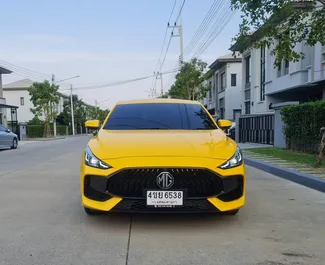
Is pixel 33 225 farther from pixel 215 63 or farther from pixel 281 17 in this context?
pixel 215 63

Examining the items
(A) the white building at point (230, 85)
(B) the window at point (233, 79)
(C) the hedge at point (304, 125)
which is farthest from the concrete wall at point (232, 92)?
(C) the hedge at point (304, 125)

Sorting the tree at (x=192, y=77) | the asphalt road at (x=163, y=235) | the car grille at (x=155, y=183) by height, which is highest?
the tree at (x=192, y=77)

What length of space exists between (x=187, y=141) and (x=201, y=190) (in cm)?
68

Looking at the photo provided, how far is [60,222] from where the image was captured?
12.8 ft

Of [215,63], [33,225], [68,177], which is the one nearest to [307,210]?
[33,225]

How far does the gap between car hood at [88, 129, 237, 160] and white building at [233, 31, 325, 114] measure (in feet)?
31.5

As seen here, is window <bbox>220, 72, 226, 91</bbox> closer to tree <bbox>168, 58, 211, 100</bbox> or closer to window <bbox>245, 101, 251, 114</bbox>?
tree <bbox>168, 58, 211, 100</bbox>

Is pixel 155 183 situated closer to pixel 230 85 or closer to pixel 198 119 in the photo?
pixel 198 119

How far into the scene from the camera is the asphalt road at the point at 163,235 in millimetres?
2881

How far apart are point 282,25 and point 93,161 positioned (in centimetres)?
605

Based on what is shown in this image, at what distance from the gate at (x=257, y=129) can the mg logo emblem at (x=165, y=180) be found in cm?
1262

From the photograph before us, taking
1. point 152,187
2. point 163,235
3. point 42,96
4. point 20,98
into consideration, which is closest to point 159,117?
point 152,187

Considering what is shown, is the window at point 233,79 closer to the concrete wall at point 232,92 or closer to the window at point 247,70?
the concrete wall at point 232,92

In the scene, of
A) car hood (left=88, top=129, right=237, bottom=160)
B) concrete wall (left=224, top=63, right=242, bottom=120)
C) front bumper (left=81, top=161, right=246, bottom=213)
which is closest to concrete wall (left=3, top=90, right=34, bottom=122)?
concrete wall (left=224, top=63, right=242, bottom=120)
